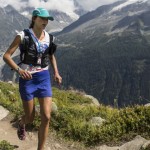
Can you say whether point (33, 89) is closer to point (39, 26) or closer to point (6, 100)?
point (39, 26)

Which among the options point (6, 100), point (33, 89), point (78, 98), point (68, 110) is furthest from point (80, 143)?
point (78, 98)

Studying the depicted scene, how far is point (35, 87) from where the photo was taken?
28.1 feet

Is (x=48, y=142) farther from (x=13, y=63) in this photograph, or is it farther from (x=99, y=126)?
(x=13, y=63)

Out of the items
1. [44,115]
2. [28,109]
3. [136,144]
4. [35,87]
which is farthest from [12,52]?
[136,144]

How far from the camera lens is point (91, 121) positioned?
12047 mm

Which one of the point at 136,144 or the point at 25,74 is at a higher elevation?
the point at 25,74

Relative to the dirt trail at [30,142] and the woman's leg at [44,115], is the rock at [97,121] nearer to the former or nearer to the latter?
the dirt trail at [30,142]

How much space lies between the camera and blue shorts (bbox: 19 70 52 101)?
850 centimetres

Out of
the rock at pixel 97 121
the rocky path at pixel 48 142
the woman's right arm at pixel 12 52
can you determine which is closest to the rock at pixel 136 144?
the rocky path at pixel 48 142

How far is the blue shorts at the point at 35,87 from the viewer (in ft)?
27.9

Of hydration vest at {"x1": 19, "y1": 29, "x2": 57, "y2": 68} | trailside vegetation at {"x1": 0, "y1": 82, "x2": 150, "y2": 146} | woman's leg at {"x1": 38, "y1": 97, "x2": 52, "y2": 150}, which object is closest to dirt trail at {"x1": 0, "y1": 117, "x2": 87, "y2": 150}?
trailside vegetation at {"x1": 0, "y1": 82, "x2": 150, "y2": 146}

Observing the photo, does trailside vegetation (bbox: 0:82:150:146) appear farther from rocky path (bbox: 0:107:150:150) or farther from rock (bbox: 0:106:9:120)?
rock (bbox: 0:106:9:120)

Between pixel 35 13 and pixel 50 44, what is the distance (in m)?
0.79

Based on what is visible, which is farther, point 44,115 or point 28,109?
point 28,109
